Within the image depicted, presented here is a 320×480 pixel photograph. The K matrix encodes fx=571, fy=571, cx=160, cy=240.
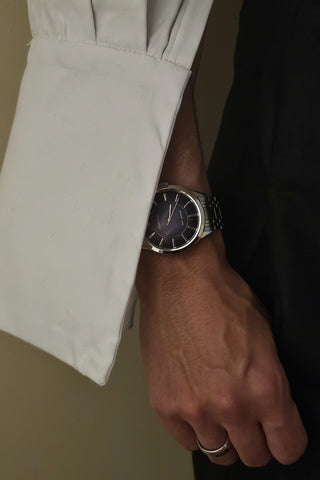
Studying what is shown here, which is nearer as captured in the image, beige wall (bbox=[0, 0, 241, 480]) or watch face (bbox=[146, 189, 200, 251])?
watch face (bbox=[146, 189, 200, 251])

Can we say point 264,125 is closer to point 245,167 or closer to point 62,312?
point 245,167

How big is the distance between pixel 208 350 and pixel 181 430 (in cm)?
10

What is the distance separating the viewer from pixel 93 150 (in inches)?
21.3

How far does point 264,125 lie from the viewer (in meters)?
0.58

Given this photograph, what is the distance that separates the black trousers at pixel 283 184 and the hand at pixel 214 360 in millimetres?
24

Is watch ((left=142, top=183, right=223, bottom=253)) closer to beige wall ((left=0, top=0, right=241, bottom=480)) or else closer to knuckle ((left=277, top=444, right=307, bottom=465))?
knuckle ((left=277, top=444, right=307, bottom=465))

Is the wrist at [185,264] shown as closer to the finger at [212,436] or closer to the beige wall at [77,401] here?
the finger at [212,436]

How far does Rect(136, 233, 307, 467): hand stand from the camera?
0.55 m

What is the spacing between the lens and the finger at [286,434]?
0.56 meters

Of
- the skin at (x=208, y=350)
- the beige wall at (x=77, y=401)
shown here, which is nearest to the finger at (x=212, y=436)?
the skin at (x=208, y=350)

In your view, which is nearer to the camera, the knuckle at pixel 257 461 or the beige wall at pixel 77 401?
the knuckle at pixel 257 461

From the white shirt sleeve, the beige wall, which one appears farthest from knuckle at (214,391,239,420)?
the beige wall

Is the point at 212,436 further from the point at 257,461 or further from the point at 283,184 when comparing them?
the point at 283,184

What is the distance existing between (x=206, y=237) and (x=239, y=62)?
20 cm
